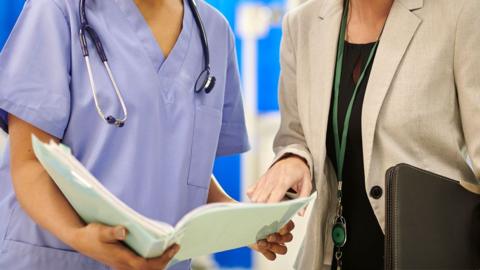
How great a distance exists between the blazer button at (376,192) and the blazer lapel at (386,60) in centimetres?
3

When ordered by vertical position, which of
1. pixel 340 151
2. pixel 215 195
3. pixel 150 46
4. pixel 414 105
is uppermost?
pixel 150 46

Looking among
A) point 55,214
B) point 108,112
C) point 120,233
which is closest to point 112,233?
point 120,233

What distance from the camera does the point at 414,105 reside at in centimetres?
122

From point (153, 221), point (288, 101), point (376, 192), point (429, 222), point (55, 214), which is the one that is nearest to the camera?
point (153, 221)

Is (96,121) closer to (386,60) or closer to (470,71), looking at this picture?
(386,60)

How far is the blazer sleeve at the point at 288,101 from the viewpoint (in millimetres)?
1428

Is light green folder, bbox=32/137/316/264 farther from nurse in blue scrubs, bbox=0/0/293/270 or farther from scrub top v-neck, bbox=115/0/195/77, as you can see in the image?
scrub top v-neck, bbox=115/0/195/77

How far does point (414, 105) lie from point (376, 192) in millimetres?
198

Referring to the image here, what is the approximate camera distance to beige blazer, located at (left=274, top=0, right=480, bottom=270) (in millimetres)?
1209

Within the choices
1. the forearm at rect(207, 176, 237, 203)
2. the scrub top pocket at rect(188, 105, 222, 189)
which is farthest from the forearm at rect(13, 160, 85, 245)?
the forearm at rect(207, 176, 237, 203)

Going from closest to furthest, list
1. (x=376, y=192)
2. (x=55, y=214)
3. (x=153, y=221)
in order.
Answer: (x=153, y=221)
(x=55, y=214)
(x=376, y=192)

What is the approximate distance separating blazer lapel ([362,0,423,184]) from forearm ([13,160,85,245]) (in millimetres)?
609

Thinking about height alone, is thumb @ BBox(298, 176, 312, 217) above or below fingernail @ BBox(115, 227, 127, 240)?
below

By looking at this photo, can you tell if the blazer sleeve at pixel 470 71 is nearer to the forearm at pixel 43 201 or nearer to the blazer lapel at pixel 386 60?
the blazer lapel at pixel 386 60
